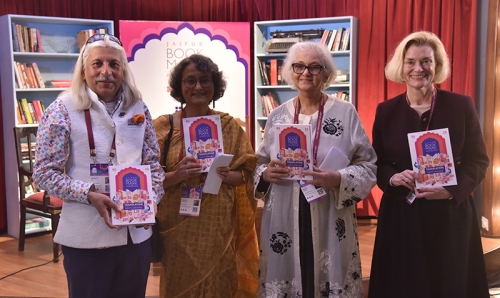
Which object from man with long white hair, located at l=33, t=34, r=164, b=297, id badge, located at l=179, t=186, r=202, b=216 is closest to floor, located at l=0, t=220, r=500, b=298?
id badge, located at l=179, t=186, r=202, b=216

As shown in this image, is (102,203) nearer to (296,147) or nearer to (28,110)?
(296,147)

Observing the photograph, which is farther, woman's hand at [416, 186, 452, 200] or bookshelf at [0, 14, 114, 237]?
bookshelf at [0, 14, 114, 237]

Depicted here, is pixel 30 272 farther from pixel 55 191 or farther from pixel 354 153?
pixel 354 153

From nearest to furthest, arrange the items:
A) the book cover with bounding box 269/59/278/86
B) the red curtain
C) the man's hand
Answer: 1. the man's hand
2. the red curtain
3. the book cover with bounding box 269/59/278/86

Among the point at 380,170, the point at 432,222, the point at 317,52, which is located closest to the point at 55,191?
the point at 317,52

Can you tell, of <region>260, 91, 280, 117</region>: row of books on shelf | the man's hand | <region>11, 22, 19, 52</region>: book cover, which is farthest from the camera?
<region>260, 91, 280, 117</region>: row of books on shelf

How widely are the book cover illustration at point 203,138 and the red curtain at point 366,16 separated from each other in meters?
3.57

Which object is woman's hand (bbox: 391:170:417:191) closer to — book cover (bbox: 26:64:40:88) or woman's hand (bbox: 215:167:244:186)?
woman's hand (bbox: 215:167:244:186)

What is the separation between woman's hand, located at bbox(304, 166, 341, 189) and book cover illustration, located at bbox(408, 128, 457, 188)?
389 millimetres

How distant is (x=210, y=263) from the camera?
2455mm

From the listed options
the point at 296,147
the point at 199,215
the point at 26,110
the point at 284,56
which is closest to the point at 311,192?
the point at 296,147

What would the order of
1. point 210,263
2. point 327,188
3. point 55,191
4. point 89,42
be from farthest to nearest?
point 210,263 → point 327,188 → point 89,42 → point 55,191

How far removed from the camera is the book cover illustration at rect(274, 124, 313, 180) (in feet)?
7.47

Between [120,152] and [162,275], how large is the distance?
84 centimetres
